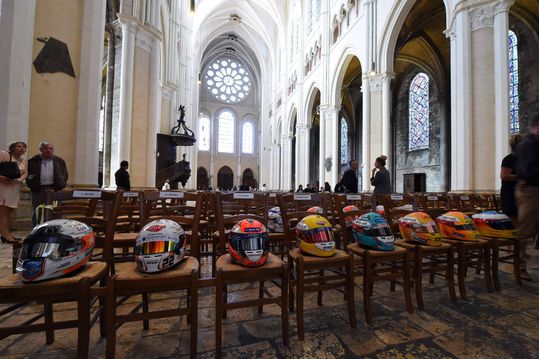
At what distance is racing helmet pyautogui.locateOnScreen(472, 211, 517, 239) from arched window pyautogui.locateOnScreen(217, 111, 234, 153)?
30.9 meters

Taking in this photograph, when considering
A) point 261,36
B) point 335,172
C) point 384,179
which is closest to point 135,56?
point 384,179

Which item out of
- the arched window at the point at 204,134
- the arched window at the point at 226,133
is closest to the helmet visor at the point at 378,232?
the arched window at the point at 204,134

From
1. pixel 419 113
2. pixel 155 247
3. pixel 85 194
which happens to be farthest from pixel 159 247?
pixel 419 113

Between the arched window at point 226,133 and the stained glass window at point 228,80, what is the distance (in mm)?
2016

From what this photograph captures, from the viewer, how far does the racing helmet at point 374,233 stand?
233 centimetres

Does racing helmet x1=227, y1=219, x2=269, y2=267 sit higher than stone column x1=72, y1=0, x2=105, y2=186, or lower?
lower

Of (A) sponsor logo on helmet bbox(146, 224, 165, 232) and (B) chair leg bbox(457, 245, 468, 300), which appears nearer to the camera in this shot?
(A) sponsor logo on helmet bbox(146, 224, 165, 232)

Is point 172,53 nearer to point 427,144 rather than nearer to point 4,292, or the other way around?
point 4,292

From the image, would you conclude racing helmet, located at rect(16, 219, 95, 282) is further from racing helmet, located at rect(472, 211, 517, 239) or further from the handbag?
racing helmet, located at rect(472, 211, 517, 239)

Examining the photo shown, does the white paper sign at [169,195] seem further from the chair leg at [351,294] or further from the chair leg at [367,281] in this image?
the chair leg at [367,281]

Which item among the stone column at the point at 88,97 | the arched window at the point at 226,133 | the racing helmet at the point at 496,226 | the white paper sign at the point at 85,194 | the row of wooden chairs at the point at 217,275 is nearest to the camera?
the row of wooden chairs at the point at 217,275

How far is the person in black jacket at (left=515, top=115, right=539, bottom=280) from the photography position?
271 cm

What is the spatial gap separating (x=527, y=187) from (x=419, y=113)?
1804 centimetres

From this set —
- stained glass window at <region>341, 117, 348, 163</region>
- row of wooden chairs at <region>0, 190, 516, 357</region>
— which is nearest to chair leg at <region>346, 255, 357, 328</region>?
row of wooden chairs at <region>0, 190, 516, 357</region>
